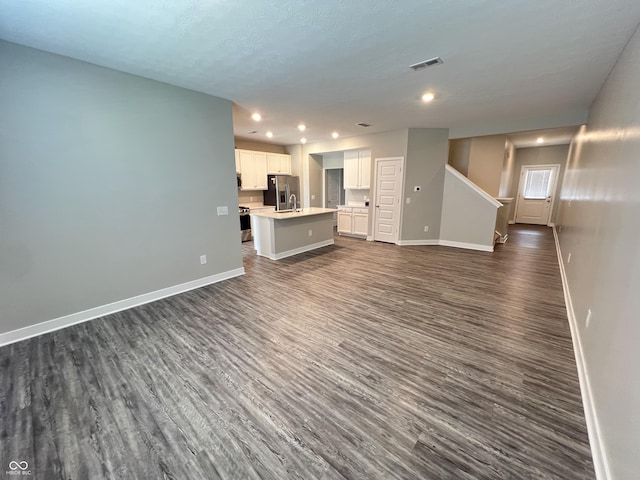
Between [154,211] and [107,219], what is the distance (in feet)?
1.58

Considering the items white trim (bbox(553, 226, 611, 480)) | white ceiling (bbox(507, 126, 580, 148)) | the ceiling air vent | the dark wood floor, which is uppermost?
white ceiling (bbox(507, 126, 580, 148))

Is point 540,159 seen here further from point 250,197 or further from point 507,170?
point 250,197

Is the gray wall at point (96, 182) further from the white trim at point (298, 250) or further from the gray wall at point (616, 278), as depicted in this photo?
the gray wall at point (616, 278)

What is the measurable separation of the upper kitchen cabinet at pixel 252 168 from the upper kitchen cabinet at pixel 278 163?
191 mm

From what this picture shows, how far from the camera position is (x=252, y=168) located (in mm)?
6992

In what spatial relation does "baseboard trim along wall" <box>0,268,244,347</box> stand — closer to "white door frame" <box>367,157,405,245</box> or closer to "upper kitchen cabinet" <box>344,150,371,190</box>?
"white door frame" <box>367,157,405,245</box>

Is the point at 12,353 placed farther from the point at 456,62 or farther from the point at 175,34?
the point at 456,62

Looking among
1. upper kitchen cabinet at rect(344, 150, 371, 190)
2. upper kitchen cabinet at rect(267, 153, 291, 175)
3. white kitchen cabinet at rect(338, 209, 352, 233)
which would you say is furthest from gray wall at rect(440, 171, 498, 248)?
upper kitchen cabinet at rect(267, 153, 291, 175)

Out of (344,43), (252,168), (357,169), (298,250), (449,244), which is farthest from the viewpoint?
(357,169)

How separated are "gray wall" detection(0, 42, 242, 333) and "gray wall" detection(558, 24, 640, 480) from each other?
163 inches

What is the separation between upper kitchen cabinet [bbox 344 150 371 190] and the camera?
23.2 feet

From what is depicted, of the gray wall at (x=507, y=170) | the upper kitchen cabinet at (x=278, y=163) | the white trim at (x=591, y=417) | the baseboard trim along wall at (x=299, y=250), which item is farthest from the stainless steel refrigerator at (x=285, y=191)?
the gray wall at (x=507, y=170)

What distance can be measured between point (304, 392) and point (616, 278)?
7.20ft

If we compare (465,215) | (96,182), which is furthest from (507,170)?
(96,182)
